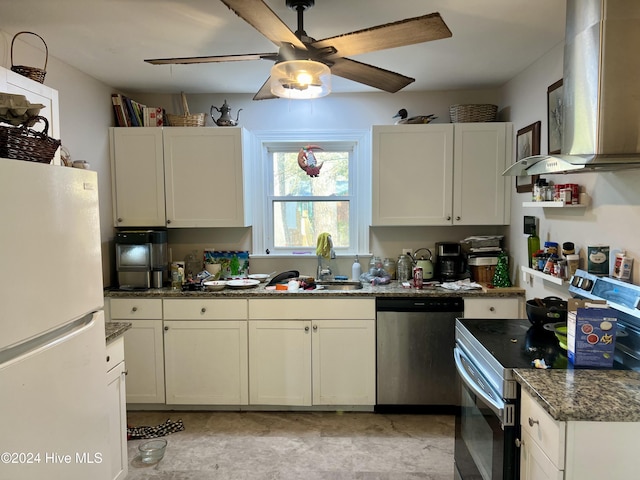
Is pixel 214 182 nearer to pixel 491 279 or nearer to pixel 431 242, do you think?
pixel 431 242

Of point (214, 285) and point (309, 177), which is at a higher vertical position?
point (309, 177)

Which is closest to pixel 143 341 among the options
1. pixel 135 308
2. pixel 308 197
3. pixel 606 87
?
pixel 135 308

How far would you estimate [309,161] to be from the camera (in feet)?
11.3

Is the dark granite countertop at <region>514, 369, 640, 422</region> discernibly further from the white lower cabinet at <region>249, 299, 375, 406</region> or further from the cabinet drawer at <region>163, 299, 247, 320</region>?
Result: the cabinet drawer at <region>163, 299, 247, 320</region>

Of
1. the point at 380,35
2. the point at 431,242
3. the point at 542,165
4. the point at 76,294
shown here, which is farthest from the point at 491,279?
the point at 76,294

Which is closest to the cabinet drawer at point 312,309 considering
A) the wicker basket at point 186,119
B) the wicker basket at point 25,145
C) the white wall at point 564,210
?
the white wall at point 564,210

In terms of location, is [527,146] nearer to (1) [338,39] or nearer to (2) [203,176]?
(1) [338,39]

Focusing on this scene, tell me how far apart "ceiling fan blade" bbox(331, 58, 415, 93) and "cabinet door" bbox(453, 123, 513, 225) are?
1.28m

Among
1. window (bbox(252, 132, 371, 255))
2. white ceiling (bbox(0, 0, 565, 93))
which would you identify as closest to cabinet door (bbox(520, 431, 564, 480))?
white ceiling (bbox(0, 0, 565, 93))

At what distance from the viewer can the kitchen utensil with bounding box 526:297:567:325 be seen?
190cm

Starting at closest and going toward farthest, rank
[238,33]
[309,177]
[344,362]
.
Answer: [238,33]
[344,362]
[309,177]

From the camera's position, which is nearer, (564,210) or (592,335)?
(592,335)

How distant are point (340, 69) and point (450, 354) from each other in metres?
2.12

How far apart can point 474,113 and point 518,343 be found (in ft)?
6.72
